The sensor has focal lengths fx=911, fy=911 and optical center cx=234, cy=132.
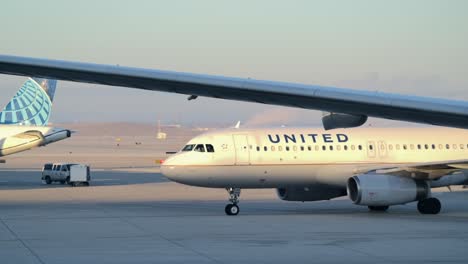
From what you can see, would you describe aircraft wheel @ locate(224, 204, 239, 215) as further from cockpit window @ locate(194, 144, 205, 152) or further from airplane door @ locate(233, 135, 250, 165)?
cockpit window @ locate(194, 144, 205, 152)

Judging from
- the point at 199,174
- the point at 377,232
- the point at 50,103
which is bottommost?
the point at 377,232

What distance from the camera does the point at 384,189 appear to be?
2617 centimetres

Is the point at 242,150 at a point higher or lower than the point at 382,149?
lower

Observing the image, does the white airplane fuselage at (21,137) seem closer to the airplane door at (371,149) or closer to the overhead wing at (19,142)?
the overhead wing at (19,142)

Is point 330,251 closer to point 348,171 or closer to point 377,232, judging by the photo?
point 377,232

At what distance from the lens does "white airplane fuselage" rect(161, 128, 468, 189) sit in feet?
90.7

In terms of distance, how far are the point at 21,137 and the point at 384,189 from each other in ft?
107

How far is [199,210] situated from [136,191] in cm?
1321

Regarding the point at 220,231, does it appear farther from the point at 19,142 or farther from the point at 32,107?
the point at 32,107

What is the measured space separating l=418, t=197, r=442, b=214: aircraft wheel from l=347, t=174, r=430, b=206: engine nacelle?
324 millimetres

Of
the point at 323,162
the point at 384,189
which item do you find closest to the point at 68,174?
the point at 323,162


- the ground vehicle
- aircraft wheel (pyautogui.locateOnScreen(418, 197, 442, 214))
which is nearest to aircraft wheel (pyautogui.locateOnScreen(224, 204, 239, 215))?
aircraft wheel (pyautogui.locateOnScreen(418, 197, 442, 214))

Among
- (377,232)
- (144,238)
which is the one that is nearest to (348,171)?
(377,232)

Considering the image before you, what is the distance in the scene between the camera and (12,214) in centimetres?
2862
